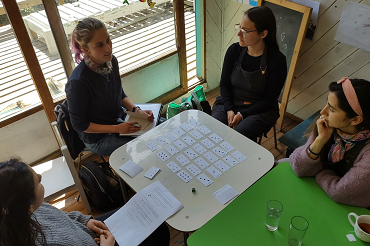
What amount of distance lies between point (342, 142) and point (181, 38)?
6.60 ft

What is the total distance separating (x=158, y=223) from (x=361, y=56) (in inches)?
80.8

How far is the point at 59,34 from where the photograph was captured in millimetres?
2223

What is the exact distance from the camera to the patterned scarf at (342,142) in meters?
1.40

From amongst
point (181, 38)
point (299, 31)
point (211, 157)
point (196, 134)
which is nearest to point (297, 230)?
point (211, 157)

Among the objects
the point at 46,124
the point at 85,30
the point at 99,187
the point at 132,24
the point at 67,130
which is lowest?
the point at 99,187

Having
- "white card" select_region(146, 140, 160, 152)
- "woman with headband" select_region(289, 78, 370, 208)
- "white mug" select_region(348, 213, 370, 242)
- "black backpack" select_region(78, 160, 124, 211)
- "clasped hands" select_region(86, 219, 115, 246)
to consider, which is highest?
"woman with headband" select_region(289, 78, 370, 208)

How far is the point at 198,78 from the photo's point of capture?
11.6ft

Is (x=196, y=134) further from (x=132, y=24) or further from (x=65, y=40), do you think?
(x=132, y=24)

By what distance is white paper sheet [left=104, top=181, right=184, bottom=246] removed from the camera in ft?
4.57

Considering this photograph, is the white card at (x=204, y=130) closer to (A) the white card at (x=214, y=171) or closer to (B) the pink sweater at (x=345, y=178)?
(A) the white card at (x=214, y=171)

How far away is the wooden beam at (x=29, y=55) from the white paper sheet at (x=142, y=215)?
130 cm

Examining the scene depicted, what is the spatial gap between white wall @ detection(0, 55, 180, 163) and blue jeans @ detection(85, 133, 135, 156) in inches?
26.4

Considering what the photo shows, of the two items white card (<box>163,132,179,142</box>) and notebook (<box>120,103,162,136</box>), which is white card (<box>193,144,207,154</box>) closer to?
white card (<box>163,132,179,142</box>)

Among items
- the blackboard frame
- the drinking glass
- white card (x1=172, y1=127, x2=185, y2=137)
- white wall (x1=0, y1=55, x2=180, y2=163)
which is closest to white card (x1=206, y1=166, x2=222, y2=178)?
white card (x1=172, y1=127, x2=185, y2=137)
